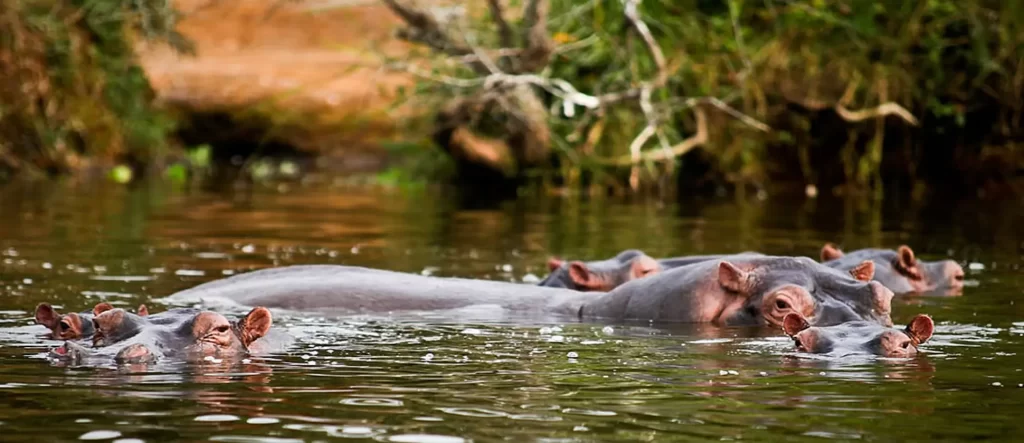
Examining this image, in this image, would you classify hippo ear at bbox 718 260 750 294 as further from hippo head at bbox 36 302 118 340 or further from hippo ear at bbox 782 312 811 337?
hippo head at bbox 36 302 118 340

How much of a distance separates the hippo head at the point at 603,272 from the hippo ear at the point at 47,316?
3491 mm

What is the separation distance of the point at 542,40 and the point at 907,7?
15.9ft

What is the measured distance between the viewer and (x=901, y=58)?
69.2 ft

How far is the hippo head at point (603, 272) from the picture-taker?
33.9 ft

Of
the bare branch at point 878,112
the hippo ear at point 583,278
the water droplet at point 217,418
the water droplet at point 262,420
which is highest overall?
the bare branch at point 878,112

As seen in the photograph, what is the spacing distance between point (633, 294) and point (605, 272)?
1503mm

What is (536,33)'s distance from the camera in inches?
725

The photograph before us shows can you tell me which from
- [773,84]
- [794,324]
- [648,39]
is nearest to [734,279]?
[794,324]

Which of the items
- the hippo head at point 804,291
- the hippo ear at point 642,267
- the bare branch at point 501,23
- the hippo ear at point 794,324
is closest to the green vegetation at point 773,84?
the bare branch at point 501,23

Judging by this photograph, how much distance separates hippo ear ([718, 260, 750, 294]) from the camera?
28.1 ft

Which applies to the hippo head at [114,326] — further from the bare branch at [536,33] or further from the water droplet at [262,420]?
the bare branch at [536,33]

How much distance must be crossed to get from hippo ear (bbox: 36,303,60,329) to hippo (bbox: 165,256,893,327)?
1961mm

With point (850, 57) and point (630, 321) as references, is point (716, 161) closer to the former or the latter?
point (850, 57)

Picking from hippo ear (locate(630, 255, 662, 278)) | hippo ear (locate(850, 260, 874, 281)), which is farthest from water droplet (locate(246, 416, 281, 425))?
hippo ear (locate(630, 255, 662, 278))
